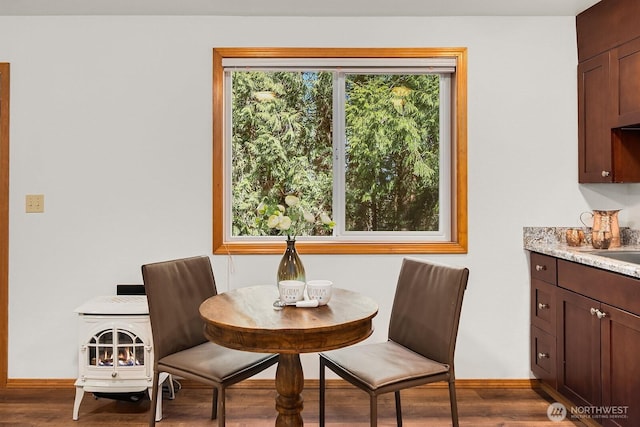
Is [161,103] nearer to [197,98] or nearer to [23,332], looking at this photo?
[197,98]

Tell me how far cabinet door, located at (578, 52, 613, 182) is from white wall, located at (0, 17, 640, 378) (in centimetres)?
7

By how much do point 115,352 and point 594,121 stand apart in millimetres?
3081

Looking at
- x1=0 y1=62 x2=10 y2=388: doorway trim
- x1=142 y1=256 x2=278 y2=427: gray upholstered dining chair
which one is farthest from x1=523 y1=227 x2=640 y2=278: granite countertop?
x1=0 y1=62 x2=10 y2=388: doorway trim

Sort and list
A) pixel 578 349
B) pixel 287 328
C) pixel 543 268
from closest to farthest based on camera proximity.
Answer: pixel 287 328
pixel 578 349
pixel 543 268

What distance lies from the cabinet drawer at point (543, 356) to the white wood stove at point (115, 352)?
7.32 feet

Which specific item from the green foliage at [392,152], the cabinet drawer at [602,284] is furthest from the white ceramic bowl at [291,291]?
the cabinet drawer at [602,284]

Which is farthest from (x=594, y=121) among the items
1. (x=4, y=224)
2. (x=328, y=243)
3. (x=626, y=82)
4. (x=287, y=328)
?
(x=4, y=224)

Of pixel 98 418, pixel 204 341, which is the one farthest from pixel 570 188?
pixel 98 418

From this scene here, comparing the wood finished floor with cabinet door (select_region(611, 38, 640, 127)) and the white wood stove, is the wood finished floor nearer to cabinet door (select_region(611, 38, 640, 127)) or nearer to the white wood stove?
the white wood stove

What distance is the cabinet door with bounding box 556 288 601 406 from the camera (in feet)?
7.47

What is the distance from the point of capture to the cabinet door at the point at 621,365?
200 centimetres

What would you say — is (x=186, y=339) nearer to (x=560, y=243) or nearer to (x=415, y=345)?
(x=415, y=345)

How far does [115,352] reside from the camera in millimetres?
2504

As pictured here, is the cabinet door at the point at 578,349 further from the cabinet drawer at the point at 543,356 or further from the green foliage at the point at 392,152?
the green foliage at the point at 392,152
